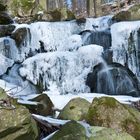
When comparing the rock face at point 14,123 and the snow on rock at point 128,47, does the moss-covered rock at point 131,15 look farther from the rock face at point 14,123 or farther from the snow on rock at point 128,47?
the rock face at point 14,123

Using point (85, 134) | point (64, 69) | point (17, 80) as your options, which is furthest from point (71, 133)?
point (17, 80)

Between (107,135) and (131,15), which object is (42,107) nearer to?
(107,135)

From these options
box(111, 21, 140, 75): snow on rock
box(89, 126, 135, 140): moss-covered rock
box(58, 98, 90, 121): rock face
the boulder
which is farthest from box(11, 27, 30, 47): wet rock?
box(89, 126, 135, 140): moss-covered rock

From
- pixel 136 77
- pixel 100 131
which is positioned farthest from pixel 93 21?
pixel 100 131

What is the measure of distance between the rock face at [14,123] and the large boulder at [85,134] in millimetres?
268

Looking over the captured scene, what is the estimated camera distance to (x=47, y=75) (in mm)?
10266

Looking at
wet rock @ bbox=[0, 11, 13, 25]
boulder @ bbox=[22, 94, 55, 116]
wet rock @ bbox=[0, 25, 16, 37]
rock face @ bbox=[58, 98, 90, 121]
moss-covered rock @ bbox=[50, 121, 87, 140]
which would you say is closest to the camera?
moss-covered rock @ bbox=[50, 121, 87, 140]

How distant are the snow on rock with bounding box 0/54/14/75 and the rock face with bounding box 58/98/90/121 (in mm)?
5442

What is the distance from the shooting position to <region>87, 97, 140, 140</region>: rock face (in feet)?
15.3

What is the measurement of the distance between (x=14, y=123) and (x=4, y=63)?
23.9 feet

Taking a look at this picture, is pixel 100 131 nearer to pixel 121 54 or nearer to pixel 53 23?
pixel 121 54

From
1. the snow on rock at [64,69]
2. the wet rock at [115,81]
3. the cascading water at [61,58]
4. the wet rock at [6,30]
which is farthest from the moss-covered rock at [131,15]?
the wet rock at [6,30]

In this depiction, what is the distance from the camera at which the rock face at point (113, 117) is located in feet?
15.3

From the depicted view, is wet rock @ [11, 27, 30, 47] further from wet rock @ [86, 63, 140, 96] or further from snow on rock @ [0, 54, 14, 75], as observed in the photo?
wet rock @ [86, 63, 140, 96]
